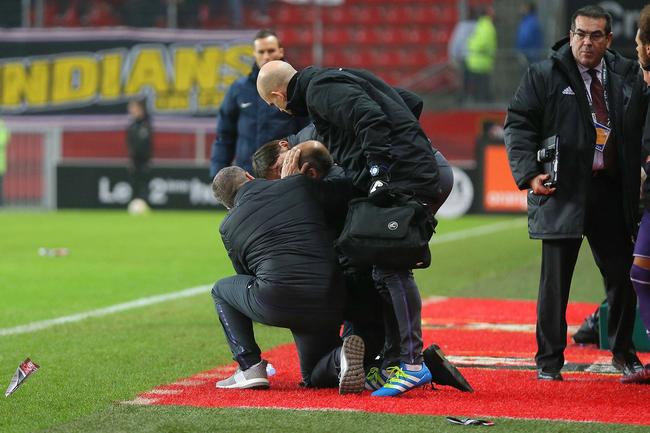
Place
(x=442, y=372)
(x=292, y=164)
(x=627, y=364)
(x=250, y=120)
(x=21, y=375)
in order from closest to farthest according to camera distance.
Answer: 1. (x=21, y=375)
2. (x=442, y=372)
3. (x=292, y=164)
4. (x=627, y=364)
5. (x=250, y=120)

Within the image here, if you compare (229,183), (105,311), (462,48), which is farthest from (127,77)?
(229,183)

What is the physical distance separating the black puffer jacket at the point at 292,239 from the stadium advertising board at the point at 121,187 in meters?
19.7

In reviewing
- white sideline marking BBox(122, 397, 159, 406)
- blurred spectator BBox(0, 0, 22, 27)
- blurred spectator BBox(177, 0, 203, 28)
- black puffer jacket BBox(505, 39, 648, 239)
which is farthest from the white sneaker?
blurred spectator BBox(0, 0, 22, 27)

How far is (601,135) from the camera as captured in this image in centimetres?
672

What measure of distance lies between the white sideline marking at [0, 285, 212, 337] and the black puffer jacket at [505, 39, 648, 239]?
3901mm

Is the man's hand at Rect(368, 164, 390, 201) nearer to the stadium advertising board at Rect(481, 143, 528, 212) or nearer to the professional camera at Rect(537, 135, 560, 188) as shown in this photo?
the professional camera at Rect(537, 135, 560, 188)

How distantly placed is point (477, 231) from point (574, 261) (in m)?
13.0


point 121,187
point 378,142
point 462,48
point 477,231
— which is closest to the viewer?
point 378,142

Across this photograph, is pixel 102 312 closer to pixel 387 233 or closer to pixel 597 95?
pixel 387 233

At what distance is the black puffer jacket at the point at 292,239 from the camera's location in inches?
247

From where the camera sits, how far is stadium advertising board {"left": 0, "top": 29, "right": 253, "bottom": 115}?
27.5m

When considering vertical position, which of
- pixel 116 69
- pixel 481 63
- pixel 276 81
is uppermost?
pixel 276 81

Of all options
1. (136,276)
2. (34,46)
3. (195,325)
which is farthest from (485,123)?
(195,325)

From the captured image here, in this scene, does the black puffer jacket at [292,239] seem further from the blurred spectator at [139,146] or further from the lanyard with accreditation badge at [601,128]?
the blurred spectator at [139,146]
